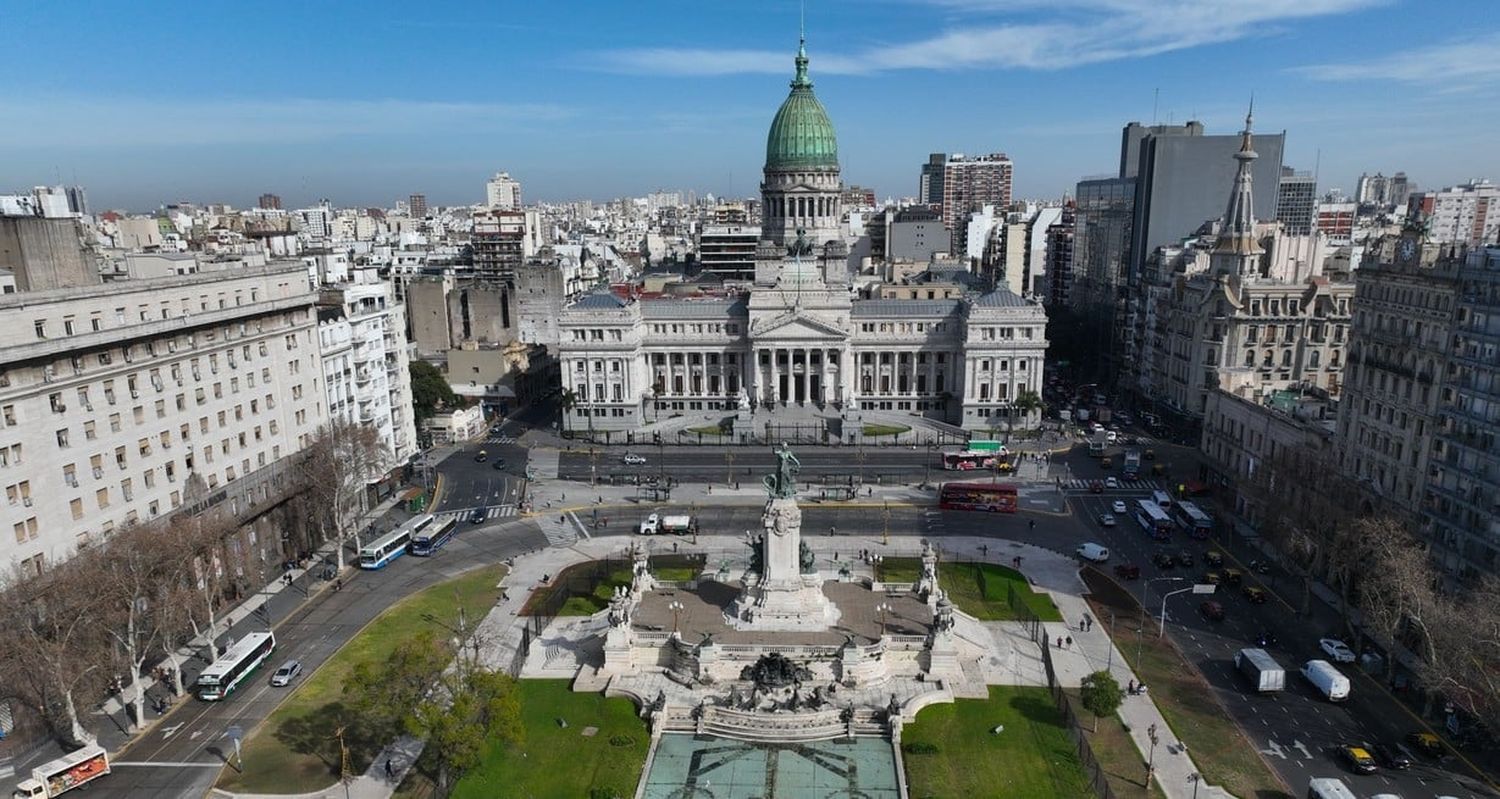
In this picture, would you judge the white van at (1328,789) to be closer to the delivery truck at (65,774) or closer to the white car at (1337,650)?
the white car at (1337,650)

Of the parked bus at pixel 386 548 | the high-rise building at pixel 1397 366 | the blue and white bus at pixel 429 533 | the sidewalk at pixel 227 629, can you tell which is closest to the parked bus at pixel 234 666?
the sidewalk at pixel 227 629

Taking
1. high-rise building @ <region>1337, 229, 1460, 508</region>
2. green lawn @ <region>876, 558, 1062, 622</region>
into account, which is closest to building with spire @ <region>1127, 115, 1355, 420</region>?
high-rise building @ <region>1337, 229, 1460, 508</region>

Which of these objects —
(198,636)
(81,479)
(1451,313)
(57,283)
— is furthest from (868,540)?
(57,283)

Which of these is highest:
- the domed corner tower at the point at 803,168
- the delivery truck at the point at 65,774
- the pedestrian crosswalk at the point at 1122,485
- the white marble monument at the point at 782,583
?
the domed corner tower at the point at 803,168

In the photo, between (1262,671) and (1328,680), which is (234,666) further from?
(1328,680)

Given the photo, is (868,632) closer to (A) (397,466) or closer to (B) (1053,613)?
(B) (1053,613)

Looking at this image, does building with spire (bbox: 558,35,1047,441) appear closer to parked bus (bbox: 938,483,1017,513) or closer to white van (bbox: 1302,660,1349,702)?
parked bus (bbox: 938,483,1017,513)
